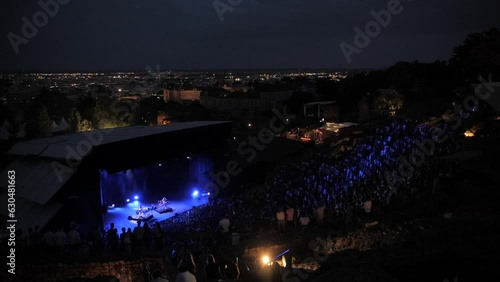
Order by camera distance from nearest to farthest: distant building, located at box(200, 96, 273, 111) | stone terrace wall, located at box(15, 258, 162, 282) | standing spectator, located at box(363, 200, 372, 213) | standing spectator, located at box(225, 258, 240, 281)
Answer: standing spectator, located at box(225, 258, 240, 281), stone terrace wall, located at box(15, 258, 162, 282), standing spectator, located at box(363, 200, 372, 213), distant building, located at box(200, 96, 273, 111)

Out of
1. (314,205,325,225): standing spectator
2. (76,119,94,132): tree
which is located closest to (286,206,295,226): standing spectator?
(314,205,325,225): standing spectator

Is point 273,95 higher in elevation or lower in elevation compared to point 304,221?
higher

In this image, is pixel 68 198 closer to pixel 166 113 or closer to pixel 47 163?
pixel 47 163

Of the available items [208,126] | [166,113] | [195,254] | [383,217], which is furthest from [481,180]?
[166,113]

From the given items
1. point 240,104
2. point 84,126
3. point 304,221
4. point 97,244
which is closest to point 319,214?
point 304,221

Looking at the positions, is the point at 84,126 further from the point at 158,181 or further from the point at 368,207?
the point at 368,207

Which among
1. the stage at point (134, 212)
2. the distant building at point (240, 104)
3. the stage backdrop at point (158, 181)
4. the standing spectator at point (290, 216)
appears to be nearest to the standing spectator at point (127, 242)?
the standing spectator at point (290, 216)

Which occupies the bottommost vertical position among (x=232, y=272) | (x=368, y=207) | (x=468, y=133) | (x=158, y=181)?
(x=232, y=272)

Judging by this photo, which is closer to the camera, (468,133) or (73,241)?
(73,241)

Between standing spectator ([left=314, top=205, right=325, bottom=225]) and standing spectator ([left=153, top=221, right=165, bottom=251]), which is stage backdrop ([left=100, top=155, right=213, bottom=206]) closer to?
standing spectator ([left=153, top=221, right=165, bottom=251])
